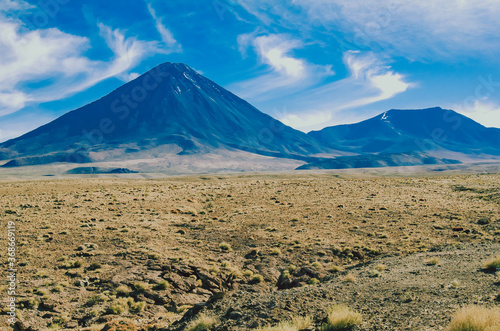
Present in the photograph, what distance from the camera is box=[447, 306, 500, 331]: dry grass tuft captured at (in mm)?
6211

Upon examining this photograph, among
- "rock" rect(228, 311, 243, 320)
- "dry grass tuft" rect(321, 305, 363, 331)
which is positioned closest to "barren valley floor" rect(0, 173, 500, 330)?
"rock" rect(228, 311, 243, 320)

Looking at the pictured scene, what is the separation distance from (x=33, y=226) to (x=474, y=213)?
3358 cm

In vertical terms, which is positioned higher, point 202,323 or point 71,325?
point 202,323

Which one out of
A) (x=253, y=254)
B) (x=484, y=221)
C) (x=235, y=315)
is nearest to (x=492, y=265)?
(x=235, y=315)

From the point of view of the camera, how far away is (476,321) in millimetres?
6305

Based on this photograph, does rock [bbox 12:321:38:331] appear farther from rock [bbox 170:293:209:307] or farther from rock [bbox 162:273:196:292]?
rock [bbox 162:273:196:292]

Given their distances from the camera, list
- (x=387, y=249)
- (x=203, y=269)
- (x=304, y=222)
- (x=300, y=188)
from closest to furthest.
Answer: (x=203, y=269)
(x=387, y=249)
(x=304, y=222)
(x=300, y=188)

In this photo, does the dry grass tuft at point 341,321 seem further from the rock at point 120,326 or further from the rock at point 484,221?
the rock at point 484,221

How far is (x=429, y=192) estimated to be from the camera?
37.5 metres

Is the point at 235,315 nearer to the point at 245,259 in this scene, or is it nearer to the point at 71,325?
the point at 71,325

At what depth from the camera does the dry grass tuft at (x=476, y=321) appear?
6.21 metres

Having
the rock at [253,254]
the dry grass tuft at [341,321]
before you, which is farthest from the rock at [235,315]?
the rock at [253,254]

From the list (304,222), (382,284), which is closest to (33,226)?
(304,222)

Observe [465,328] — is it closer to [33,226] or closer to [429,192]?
[33,226]
